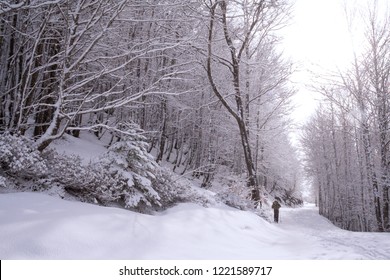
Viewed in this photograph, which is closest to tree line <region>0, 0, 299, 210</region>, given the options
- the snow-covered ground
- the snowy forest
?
the snowy forest

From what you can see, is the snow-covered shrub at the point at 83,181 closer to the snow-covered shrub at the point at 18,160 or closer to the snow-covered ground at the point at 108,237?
the snow-covered shrub at the point at 18,160

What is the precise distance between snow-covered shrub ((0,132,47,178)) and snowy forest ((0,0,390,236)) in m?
0.02

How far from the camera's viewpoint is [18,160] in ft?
13.8

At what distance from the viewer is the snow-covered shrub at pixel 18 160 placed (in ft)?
13.9

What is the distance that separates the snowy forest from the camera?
4.89 meters

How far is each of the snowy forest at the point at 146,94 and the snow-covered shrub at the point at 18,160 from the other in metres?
0.02

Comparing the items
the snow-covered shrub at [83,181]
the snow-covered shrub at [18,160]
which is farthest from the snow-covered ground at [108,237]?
the snow-covered shrub at [83,181]

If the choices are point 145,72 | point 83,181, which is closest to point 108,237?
point 83,181

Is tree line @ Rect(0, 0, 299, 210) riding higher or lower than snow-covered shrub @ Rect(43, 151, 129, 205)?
higher

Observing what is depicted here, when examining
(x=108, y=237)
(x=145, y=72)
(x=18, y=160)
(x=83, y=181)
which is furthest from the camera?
(x=145, y=72)

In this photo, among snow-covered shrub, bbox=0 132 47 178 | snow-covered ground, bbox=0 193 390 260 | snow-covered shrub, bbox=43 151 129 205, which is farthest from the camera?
snow-covered shrub, bbox=43 151 129 205

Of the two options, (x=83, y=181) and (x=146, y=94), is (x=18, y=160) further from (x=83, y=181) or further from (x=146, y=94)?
(x=146, y=94)

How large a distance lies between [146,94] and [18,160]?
237 cm

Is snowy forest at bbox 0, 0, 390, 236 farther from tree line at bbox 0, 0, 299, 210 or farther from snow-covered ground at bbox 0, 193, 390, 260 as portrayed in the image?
snow-covered ground at bbox 0, 193, 390, 260
